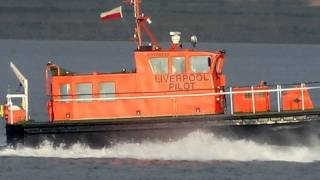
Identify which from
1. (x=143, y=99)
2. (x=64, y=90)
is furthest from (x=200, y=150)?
(x=64, y=90)

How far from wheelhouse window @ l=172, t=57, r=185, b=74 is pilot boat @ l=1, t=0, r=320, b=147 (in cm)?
2

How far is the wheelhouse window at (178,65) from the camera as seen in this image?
1239 inches

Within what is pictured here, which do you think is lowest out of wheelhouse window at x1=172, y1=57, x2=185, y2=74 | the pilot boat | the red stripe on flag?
the pilot boat

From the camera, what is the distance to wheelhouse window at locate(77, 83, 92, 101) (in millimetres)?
31594

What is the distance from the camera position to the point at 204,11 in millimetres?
130875

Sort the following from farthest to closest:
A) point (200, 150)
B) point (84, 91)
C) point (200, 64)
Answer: point (84, 91)
point (200, 64)
point (200, 150)

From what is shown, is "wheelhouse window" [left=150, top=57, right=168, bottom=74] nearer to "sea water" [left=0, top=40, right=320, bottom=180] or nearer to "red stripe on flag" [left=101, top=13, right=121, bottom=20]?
"red stripe on flag" [left=101, top=13, right=121, bottom=20]

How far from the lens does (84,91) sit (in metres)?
Result: 31.6

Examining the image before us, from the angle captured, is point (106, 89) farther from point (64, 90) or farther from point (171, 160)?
point (171, 160)

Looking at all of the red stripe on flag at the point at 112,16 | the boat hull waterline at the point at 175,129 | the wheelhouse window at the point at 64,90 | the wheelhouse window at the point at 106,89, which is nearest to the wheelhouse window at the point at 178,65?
the boat hull waterline at the point at 175,129

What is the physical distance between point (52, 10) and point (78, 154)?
9846cm

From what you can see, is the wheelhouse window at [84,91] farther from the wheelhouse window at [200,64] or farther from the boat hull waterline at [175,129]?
the wheelhouse window at [200,64]

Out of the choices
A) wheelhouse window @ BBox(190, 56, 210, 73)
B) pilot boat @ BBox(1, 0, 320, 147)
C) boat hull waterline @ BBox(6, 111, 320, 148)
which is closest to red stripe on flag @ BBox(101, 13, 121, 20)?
pilot boat @ BBox(1, 0, 320, 147)

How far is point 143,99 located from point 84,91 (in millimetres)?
1393
